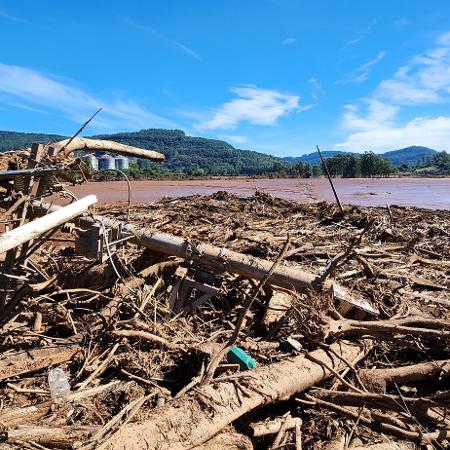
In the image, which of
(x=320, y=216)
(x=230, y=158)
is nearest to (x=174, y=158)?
(x=230, y=158)

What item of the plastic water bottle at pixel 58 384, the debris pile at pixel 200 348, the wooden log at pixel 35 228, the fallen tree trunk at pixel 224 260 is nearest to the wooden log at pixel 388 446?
the debris pile at pixel 200 348

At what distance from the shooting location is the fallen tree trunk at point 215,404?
1.92 meters

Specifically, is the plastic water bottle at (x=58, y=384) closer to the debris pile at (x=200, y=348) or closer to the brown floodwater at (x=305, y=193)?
the debris pile at (x=200, y=348)

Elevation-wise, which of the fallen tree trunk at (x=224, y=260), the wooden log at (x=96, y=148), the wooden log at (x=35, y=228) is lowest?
the fallen tree trunk at (x=224, y=260)

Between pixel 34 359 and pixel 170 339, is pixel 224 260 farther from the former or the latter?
pixel 34 359

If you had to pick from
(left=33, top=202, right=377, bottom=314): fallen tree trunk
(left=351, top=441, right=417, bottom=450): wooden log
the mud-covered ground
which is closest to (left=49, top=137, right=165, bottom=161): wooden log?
(left=33, top=202, right=377, bottom=314): fallen tree trunk

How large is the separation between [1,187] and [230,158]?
641 feet

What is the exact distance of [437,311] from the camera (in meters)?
3.98

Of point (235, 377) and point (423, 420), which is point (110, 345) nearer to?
point (235, 377)

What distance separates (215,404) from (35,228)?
1212mm

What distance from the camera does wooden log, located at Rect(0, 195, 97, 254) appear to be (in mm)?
1551

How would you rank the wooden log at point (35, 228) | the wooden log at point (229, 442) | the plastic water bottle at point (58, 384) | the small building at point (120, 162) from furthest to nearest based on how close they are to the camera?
the small building at point (120, 162)
the plastic water bottle at point (58, 384)
the wooden log at point (229, 442)
the wooden log at point (35, 228)

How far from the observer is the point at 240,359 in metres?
2.82

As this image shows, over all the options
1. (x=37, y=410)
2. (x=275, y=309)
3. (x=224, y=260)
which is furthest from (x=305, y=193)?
(x=37, y=410)
